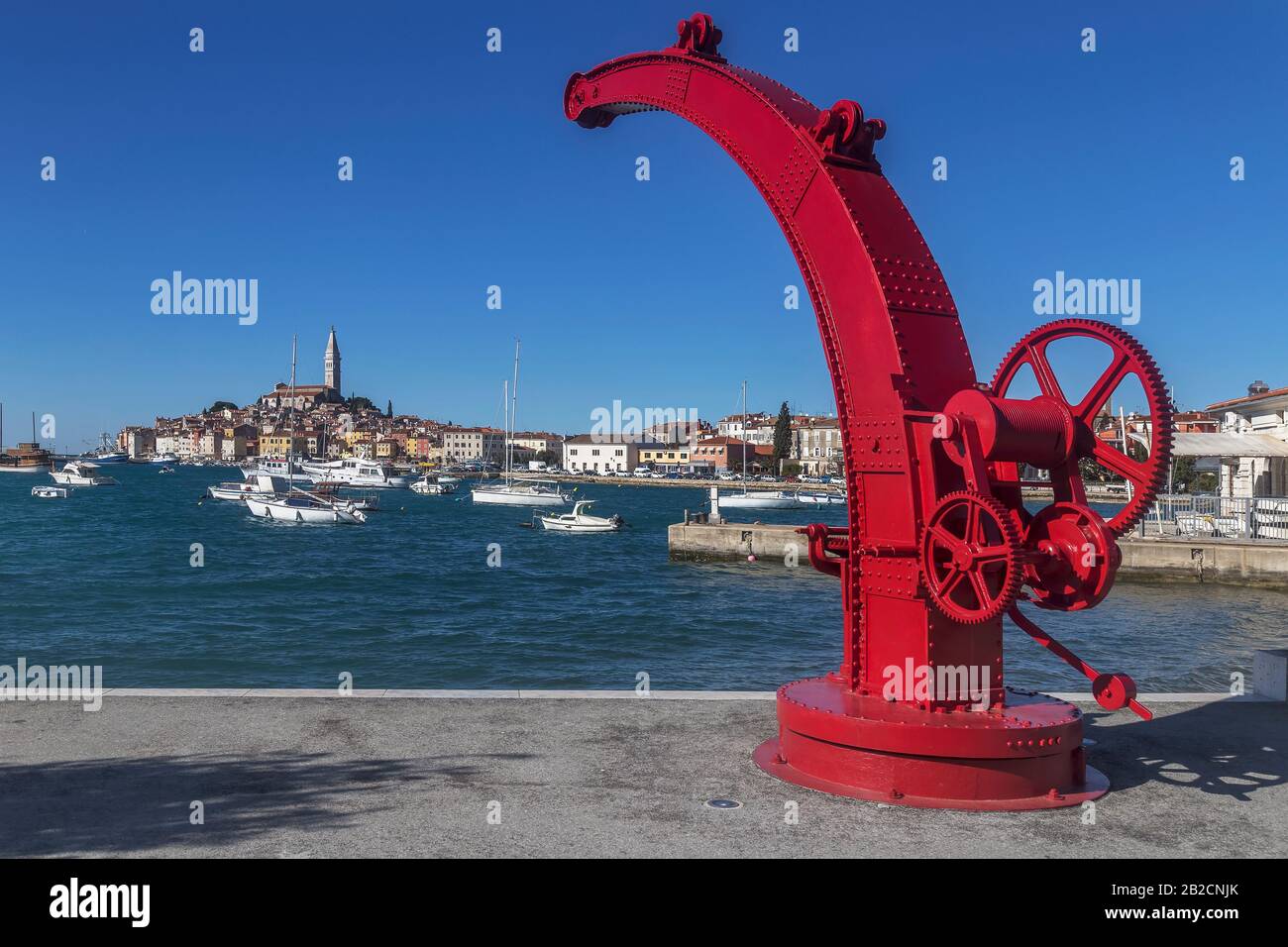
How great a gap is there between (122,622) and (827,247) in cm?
2560

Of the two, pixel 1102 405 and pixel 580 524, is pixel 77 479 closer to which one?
pixel 580 524

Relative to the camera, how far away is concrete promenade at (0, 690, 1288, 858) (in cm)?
555

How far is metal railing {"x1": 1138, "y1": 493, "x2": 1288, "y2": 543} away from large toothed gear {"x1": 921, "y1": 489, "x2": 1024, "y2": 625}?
87.1 ft

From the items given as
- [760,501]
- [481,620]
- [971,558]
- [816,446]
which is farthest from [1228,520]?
[816,446]

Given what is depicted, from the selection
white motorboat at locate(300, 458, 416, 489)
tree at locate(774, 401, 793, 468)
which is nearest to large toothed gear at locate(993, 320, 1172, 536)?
white motorboat at locate(300, 458, 416, 489)

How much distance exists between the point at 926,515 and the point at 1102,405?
4.24 feet

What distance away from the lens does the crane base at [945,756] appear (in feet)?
20.5

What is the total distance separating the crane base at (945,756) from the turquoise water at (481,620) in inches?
373

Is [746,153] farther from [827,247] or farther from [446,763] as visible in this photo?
[446,763]

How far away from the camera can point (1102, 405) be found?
651cm

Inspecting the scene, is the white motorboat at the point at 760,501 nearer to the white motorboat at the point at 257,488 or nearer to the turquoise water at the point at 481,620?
the white motorboat at the point at 257,488

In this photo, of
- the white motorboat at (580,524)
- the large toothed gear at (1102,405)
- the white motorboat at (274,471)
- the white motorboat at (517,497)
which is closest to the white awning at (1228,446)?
the large toothed gear at (1102,405)
